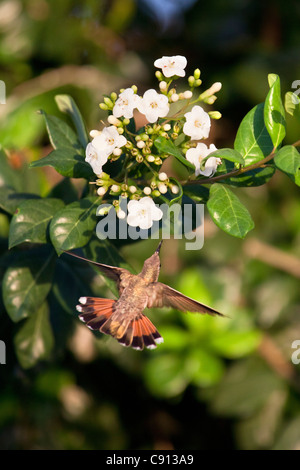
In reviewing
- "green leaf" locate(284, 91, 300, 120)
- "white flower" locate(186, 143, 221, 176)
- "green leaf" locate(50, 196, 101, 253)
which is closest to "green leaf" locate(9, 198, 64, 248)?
"green leaf" locate(50, 196, 101, 253)

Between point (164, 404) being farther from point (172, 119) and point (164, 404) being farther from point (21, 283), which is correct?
point (172, 119)

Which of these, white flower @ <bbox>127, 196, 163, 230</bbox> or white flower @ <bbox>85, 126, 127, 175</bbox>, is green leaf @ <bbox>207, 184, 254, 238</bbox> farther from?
white flower @ <bbox>85, 126, 127, 175</bbox>

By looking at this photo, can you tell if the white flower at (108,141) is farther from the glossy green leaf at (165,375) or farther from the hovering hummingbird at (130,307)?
the glossy green leaf at (165,375)

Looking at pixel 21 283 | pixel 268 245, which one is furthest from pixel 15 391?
pixel 268 245
